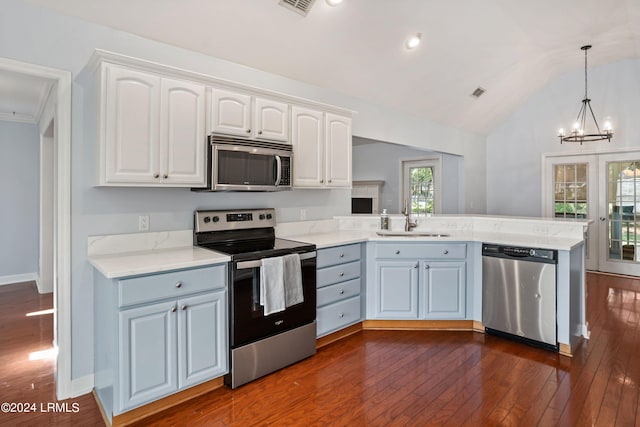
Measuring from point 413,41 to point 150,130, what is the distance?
2.76m

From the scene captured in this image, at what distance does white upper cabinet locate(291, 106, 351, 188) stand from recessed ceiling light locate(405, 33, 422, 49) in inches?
39.5

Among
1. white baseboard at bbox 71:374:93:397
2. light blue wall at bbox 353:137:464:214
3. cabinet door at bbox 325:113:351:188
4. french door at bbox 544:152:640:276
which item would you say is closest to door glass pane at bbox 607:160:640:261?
french door at bbox 544:152:640:276

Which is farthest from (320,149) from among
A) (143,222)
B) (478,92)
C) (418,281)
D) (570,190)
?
(570,190)

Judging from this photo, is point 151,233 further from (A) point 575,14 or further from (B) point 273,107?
(A) point 575,14

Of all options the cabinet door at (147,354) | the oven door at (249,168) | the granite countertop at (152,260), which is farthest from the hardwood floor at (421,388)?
the oven door at (249,168)

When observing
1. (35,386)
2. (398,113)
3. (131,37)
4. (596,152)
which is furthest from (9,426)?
(596,152)

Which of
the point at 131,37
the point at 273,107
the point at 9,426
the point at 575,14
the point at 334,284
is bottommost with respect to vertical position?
the point at 9,426

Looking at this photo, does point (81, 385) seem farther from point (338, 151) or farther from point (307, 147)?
point (338, 151)

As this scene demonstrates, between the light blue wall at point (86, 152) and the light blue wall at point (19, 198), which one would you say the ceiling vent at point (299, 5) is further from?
the light blue wall at point (19, 198)

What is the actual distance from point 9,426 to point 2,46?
2192mm

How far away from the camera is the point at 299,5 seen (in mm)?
2980

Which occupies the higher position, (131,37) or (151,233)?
(131,37)

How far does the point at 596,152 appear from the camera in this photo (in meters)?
6.21

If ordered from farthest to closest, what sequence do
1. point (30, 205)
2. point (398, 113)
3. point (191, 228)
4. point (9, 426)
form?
1. point (30, 205)
2. point (398, 113)
3. point (191, 228)
4. point (9, 426)
